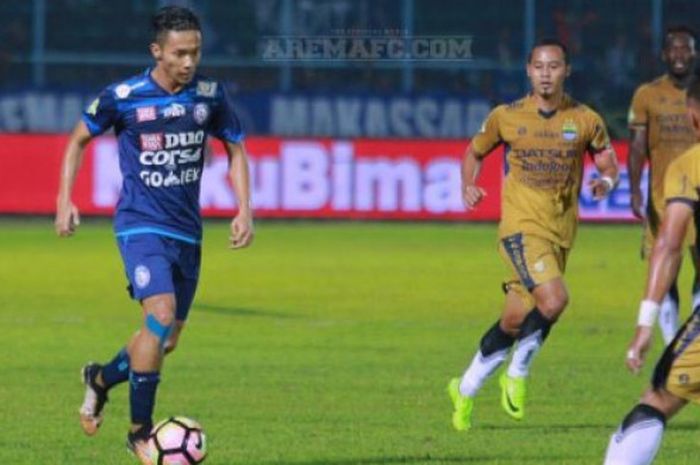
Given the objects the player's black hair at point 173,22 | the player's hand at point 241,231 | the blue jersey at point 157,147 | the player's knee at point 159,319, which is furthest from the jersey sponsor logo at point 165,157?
the player's knee at point 159,319

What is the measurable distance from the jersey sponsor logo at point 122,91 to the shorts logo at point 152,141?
229mm

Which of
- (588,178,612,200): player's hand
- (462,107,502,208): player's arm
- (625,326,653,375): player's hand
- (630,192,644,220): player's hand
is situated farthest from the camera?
(630,192,644,220): player's hand

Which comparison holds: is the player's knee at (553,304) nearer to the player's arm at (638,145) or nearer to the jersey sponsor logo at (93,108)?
the player's arm at (638,145)

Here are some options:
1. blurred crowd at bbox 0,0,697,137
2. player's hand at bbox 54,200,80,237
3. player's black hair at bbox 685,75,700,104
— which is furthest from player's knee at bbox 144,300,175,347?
blurred crowd at bbox 0,0,697,137

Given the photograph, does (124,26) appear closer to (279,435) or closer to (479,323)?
(479,323)

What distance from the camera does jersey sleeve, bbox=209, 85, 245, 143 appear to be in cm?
1060

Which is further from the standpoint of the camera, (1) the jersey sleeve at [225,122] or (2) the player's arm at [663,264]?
(1) the jersey sleeve at [225,122]

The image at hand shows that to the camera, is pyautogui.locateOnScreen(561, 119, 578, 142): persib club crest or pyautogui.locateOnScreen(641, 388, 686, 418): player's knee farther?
pyautogui.locateOnScreen(561, 119, 578, 142): persib club crest

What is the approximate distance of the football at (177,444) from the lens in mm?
9836

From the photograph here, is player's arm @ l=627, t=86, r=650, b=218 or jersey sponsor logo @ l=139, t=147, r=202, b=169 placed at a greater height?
jersey sponsor logo @ l=139, t=147, r=202, b=169

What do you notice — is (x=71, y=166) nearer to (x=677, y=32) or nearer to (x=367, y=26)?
(x=677, y=32)

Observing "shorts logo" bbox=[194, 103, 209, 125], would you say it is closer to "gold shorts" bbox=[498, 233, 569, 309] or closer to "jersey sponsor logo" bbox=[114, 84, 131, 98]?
"jersey sponsor logo" bbox=[114, 84, 131, 98]

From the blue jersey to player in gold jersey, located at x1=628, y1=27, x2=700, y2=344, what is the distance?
4419 mm

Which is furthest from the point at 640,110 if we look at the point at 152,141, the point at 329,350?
the point at 152,141
